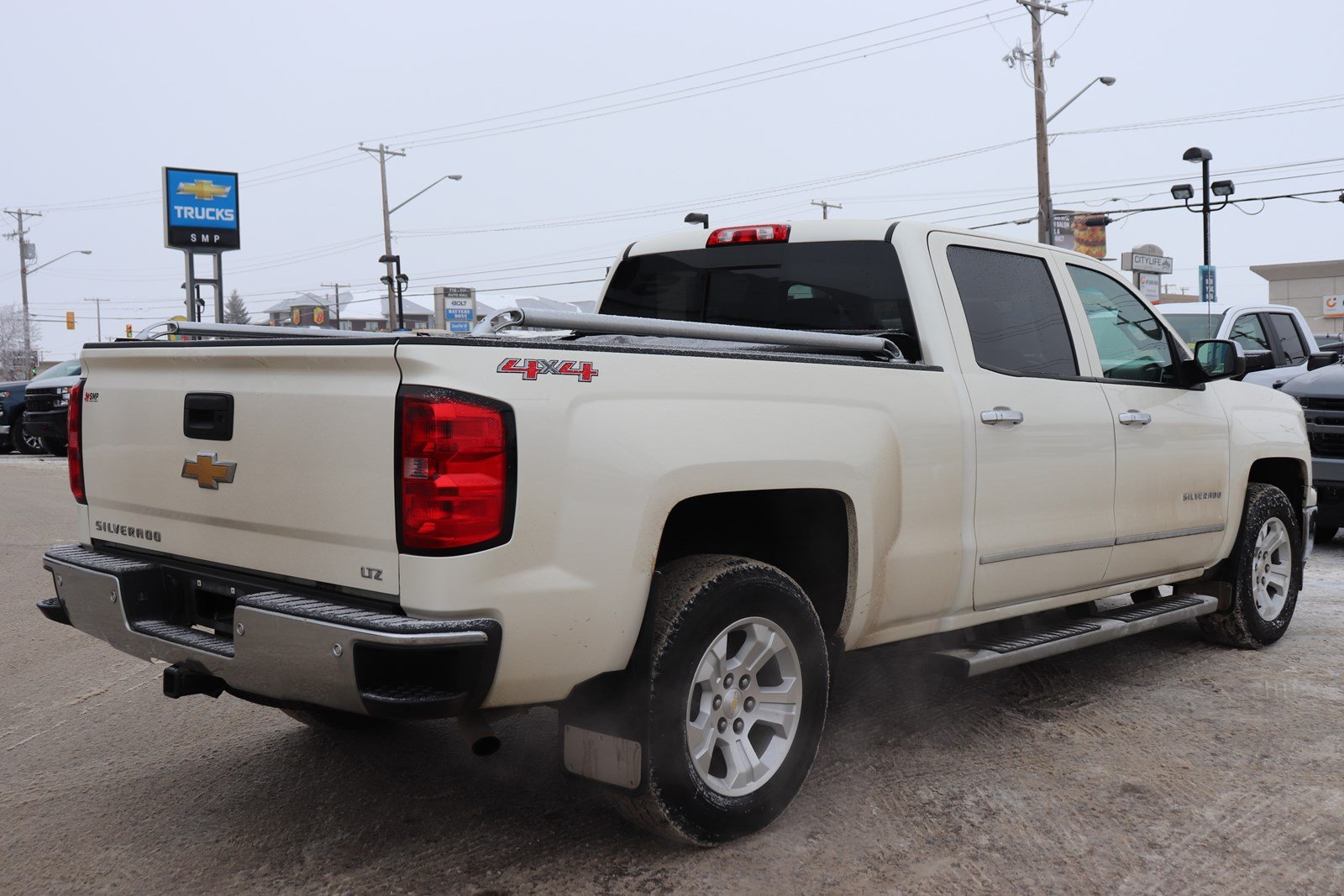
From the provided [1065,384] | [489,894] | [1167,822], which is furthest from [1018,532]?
[489,894]

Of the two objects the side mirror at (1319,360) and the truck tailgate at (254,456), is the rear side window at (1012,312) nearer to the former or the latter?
the truck tailgate at (254,456)

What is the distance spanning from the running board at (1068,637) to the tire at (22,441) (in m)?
21.2

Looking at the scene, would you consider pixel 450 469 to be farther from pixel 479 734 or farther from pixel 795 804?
pixel 795 804

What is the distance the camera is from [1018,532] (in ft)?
14.9

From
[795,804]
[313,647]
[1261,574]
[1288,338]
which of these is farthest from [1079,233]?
[313,647]

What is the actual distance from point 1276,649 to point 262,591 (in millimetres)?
5221

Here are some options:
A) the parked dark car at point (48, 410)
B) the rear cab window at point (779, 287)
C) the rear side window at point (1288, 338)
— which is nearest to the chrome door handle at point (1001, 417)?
the rear cab window at point (779, 287)

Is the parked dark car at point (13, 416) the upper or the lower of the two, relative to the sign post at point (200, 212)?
lower

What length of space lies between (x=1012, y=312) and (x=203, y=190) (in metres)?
25.5

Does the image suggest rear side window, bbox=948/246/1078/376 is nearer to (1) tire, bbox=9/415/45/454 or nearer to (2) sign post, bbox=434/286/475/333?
(1) tire, bbox=9/415/45/454

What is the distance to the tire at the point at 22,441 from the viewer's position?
73.5ft

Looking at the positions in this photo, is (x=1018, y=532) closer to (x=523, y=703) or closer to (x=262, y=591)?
(x=523, y=703)

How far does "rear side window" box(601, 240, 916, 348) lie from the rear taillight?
2.04 meters

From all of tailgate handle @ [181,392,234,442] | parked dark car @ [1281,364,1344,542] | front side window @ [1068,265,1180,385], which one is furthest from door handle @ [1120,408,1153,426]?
parked dark car @ [1281,364,1344,542]
